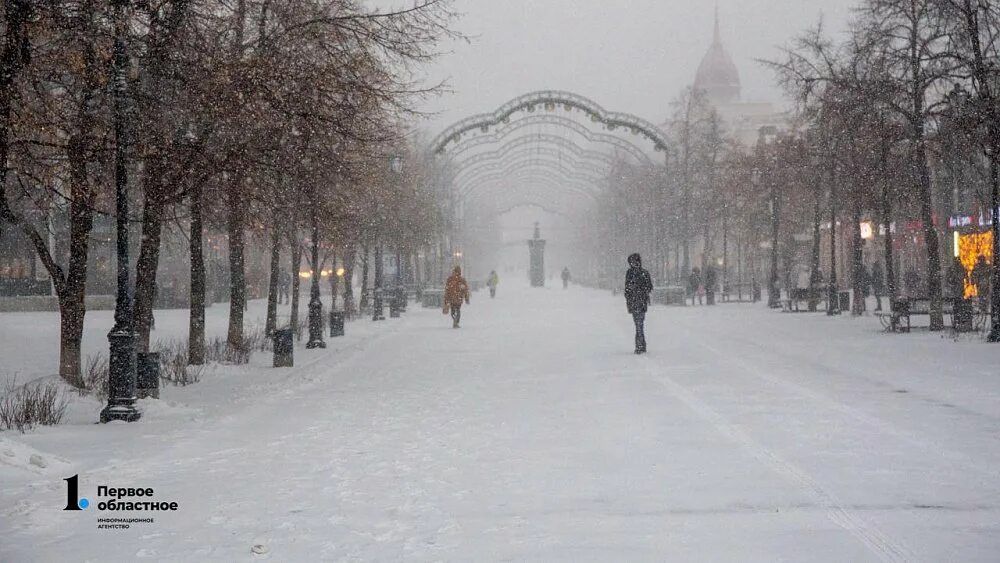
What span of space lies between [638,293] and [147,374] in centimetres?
974

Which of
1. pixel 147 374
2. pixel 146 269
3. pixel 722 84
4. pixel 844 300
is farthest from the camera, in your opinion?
pixel 722 84

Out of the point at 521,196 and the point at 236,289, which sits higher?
the point at 521,196

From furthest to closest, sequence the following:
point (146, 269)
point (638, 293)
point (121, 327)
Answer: point (638, 293) < point (146, 269) < point (121, 327)

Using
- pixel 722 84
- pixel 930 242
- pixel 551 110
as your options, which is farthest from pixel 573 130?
pixel 722 84

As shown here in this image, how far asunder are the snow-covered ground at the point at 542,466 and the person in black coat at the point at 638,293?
96.9 inches

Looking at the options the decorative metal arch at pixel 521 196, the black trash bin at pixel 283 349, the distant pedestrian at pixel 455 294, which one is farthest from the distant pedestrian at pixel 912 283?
the decorative metal arch at pixel 521 196

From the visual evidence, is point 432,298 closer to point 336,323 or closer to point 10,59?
point 336,323

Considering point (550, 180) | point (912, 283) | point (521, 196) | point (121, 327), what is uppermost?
point (521, 196)

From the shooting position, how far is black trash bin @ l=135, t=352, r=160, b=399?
11.8m

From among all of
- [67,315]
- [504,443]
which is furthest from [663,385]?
[67,315]

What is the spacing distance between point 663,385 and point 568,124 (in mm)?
55082

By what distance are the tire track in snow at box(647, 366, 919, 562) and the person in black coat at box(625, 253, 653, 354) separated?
257 inches

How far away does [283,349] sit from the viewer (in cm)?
1662

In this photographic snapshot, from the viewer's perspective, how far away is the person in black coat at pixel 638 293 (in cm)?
1805
